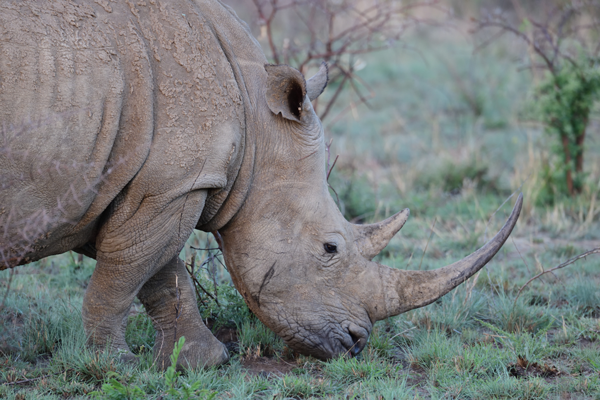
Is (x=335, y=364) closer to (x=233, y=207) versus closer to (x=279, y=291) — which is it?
(x=279, y=291)

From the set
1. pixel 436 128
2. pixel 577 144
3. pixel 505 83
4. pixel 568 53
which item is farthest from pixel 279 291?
pixel 505 83

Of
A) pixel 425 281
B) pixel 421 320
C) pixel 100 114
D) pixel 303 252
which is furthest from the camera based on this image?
pixel 421 320

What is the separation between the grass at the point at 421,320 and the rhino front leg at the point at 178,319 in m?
0.14

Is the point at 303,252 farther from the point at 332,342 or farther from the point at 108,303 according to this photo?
the point at 108,303

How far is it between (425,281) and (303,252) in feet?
2.35

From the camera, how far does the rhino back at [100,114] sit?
310 cm

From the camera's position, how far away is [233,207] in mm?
3723

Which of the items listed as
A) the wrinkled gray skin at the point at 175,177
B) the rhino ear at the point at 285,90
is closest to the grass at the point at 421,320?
the wrinkled gray skin at the point at 175,177

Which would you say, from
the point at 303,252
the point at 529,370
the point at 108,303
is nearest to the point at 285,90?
the point at 303,252

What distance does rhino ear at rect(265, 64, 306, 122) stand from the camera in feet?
11.9

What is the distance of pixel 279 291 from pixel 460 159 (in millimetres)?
5122

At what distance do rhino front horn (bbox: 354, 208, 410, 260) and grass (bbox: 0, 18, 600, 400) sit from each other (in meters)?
0.61

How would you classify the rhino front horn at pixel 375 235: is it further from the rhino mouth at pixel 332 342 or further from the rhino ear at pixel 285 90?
the rhino ear at pixel 285 90

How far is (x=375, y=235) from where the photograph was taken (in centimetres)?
400
